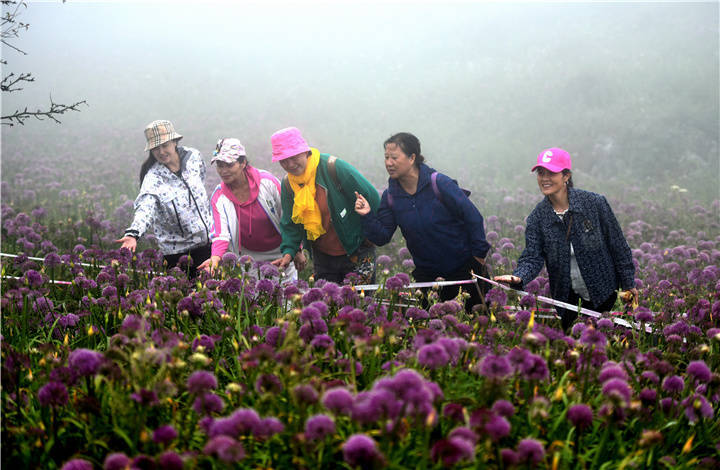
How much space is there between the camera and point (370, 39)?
49062mm

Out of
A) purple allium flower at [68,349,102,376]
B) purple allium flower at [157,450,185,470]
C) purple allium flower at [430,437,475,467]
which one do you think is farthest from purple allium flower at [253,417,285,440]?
purple allium flower at [68,349,102,376]

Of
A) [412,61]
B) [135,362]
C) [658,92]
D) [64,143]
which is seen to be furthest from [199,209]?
[412,61]

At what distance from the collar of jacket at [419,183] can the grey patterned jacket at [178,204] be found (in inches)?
86.2

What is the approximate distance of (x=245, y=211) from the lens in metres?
5.92

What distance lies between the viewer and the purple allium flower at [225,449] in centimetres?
178

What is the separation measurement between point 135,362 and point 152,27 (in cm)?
6396

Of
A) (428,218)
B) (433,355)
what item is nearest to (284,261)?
(428,218)

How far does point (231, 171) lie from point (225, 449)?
4.12 meters

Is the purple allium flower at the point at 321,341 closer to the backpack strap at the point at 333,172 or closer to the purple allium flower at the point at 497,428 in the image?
the purple allium flower at the point at 497,428

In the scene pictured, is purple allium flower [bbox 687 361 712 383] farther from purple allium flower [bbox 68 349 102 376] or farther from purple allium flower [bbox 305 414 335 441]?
purple allium flower [bbox 68 349 102 376]

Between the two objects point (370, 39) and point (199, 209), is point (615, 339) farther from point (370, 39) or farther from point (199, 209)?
point (370, 39)

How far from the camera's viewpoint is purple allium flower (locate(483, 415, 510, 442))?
1.95 meters

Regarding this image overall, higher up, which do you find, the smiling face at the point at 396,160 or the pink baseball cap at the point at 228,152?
the pink baseball cap at the point at 228,152

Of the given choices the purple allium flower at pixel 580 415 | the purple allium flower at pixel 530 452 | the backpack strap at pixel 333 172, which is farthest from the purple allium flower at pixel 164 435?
the backpack strap at pixel 333 172
